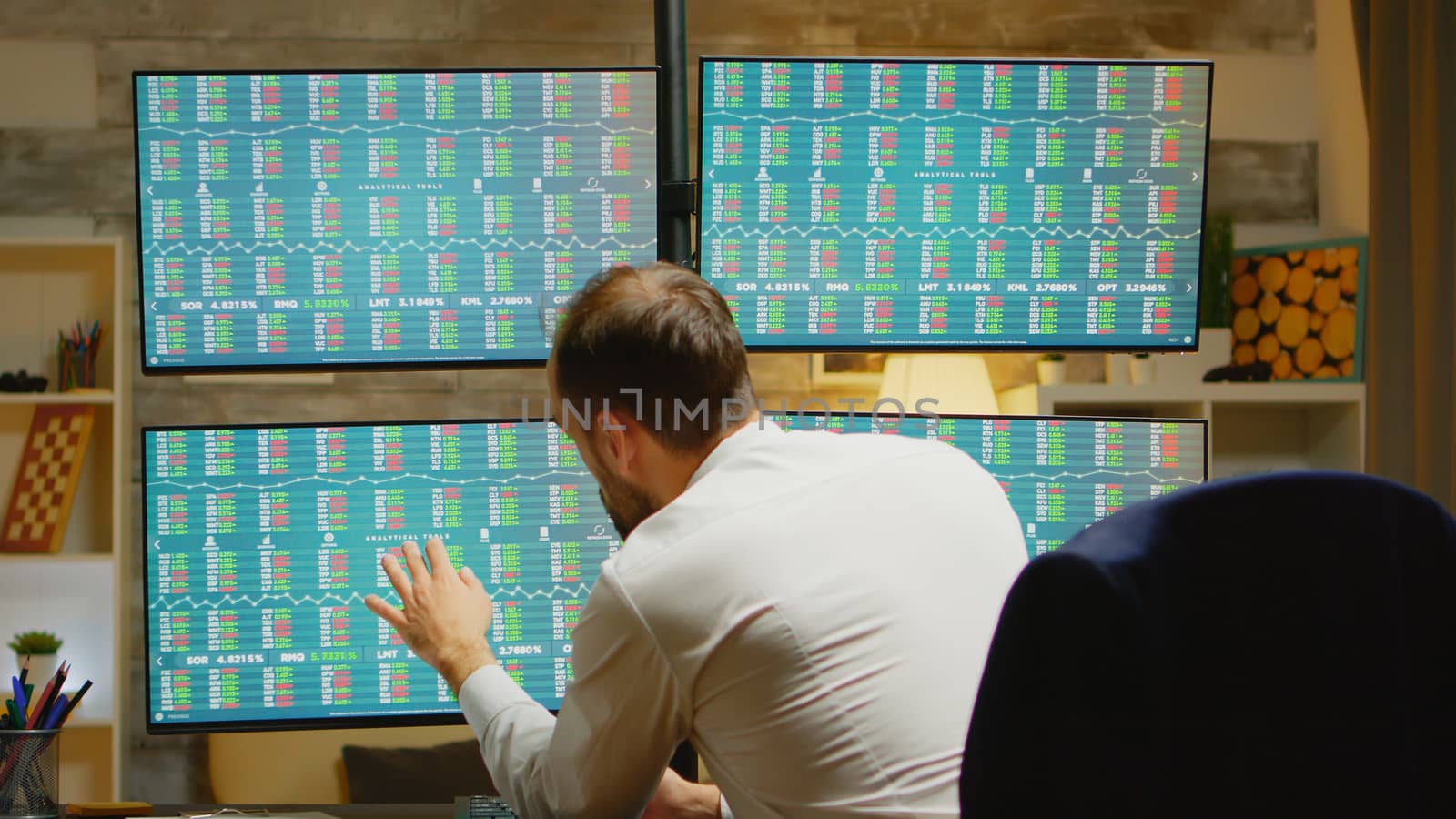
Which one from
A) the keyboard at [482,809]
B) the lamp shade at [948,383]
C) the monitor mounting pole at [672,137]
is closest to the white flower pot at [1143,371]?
the lamp shade at [948,383]

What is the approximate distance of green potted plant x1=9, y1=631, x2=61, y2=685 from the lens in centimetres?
260

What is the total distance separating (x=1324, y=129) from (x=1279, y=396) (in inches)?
37.9

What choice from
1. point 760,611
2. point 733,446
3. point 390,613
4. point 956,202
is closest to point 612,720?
point 760,611

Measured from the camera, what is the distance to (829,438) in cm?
119

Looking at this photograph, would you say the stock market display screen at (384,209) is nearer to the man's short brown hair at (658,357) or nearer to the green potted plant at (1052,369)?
the man's short brown hair at (658,357)

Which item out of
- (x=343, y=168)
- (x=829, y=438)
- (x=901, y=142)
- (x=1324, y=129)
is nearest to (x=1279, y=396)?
(x=1324, y=129)

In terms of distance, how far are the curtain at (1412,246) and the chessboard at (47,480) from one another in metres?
3.18

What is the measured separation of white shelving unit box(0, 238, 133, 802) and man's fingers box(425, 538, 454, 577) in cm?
166

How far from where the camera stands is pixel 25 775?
4.66 feet

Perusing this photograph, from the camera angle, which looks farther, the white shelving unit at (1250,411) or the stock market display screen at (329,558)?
the white shelving unit at (1250,411)

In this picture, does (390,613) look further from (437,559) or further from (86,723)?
(86,723)

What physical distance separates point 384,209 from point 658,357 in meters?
0.59

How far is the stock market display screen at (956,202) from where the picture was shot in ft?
5.30

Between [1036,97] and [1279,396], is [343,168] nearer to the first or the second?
[1036,97]
